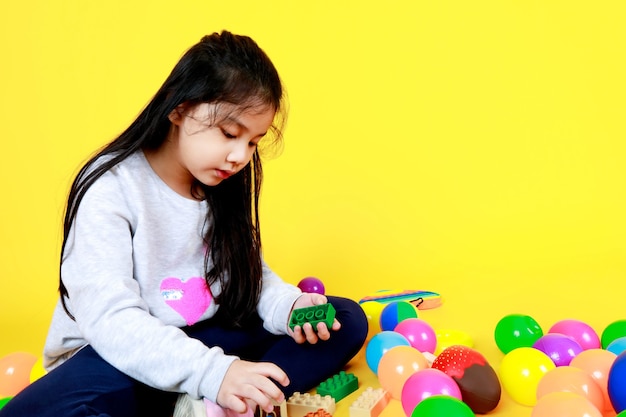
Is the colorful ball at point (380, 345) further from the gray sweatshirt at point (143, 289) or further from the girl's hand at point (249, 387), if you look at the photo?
the girl's hand at point (249, 387)

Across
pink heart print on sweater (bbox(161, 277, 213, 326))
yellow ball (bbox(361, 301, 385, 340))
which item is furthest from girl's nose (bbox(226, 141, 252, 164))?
yellow ball (bbox(361, 301, 385, 340))

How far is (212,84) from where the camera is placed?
3.72 ft

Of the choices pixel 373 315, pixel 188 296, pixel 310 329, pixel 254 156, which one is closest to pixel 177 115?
pixel 254 156

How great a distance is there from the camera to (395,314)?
1584mm

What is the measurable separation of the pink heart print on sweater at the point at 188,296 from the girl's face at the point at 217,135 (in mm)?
206

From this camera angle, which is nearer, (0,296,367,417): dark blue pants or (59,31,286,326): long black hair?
(0,296,367,417): dark blue pants

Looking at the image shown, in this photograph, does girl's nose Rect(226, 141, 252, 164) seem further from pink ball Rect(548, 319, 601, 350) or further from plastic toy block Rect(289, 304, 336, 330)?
pink ball Rect(548, 319, 601, 350)

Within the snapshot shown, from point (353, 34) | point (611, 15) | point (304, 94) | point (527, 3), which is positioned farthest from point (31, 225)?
point (611, 15)

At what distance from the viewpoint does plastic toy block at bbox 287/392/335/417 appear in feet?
3.82

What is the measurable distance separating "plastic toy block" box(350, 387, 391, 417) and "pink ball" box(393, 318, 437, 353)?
0.71ft

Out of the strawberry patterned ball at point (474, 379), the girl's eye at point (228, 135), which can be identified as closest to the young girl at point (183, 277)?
the girl's eye at point (228, 135)

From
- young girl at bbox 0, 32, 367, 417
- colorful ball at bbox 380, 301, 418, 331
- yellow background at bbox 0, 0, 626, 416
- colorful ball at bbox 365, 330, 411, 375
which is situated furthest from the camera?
yellow background at bbox 0, 0, 626, 416

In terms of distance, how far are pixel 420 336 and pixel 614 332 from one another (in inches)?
15.2

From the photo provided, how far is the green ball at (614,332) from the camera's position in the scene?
1347 millimetres
